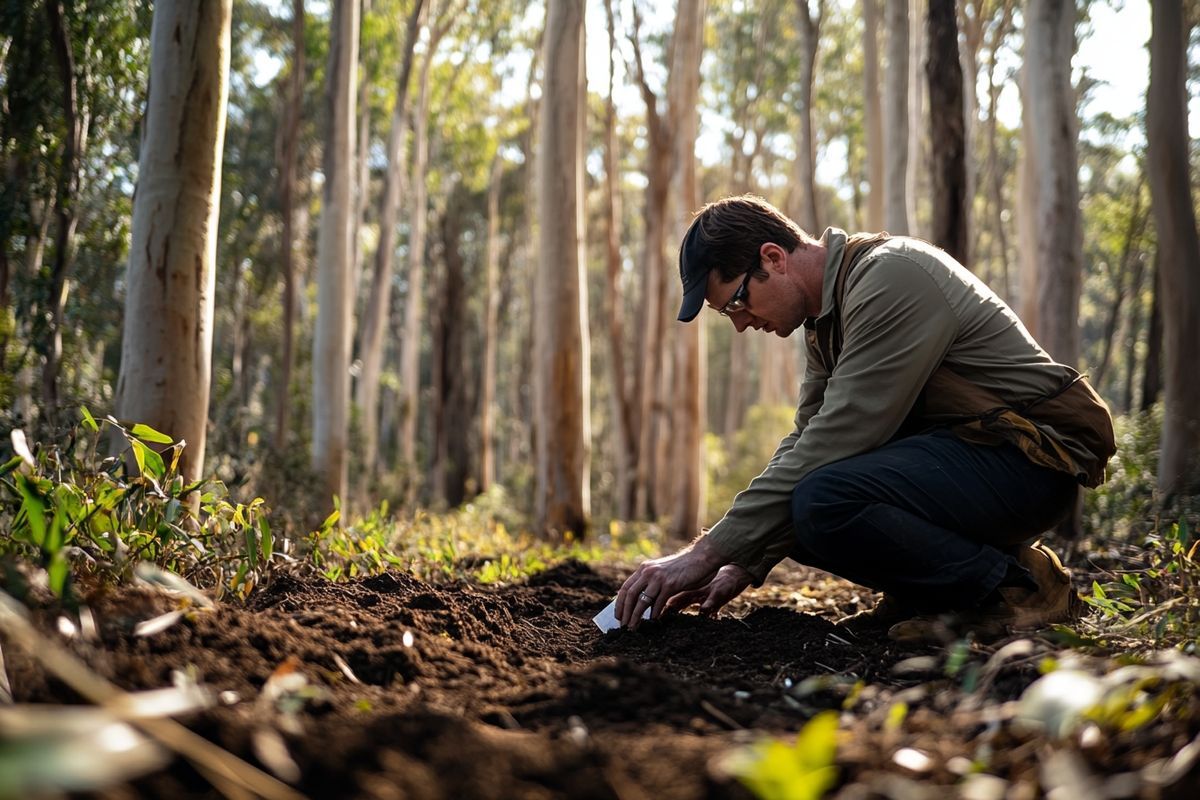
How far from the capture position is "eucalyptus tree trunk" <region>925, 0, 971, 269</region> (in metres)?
5.86

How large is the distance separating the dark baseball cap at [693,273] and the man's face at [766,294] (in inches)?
1.1

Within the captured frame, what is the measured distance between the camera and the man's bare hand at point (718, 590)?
2885 mm

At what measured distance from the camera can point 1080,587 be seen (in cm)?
386

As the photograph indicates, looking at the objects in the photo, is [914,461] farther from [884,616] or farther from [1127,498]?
[1127,498]

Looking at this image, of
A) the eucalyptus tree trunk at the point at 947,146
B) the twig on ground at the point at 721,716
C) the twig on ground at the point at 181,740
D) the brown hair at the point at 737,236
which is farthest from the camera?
the eucalyptus tree trunk at the point at 947,146

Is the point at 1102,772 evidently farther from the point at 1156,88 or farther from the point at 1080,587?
the point at 1156,88

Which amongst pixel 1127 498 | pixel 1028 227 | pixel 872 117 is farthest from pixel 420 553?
pixel 872 117

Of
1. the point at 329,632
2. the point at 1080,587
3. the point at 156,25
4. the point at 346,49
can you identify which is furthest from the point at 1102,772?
the point at 346,49

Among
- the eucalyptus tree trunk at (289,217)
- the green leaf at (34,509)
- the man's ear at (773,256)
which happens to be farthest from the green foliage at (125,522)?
the eucalyptus tree trunk at (289,217)

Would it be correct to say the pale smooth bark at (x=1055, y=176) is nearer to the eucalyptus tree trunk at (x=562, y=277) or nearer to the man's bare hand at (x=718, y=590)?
the eucalyptus tree trunk at (x=562, y=277)

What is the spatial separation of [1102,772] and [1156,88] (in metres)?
6.91

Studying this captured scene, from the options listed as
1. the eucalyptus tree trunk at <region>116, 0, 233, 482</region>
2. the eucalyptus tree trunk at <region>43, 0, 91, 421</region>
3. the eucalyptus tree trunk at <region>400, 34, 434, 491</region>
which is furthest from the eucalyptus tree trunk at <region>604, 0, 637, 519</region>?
the eucalyptus tree trunk at <region>116, 0, 233, 482</region>

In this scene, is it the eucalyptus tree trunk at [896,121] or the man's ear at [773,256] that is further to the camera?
the eucalyptus tree trunk at [896,121]

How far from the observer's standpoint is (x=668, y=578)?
2760mm
